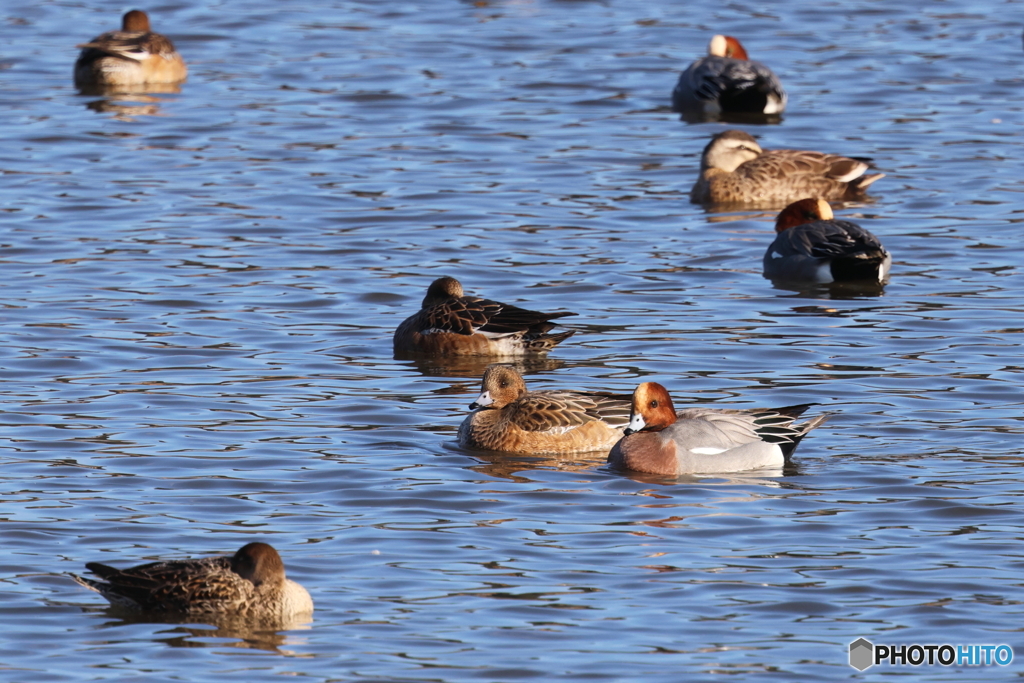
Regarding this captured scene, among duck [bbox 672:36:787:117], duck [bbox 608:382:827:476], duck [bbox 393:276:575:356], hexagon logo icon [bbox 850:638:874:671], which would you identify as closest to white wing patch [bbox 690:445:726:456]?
duck [bbox 608:382:827:476]

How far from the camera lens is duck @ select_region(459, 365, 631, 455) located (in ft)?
38.2

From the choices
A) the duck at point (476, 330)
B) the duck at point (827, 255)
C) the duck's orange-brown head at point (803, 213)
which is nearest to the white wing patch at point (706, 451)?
the duck at point (476, 330)

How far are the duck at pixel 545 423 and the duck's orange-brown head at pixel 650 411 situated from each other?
2.07ft

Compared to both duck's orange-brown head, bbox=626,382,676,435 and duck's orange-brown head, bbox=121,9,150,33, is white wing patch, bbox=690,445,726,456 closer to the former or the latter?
duck's orange-brown head, bbox=626,382,676,435

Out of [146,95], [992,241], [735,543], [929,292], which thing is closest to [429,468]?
[735,543]

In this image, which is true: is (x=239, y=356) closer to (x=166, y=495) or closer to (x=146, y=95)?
(x=166, y=495)

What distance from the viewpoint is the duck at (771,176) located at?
19375 millimetres

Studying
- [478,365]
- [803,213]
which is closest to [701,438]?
[478,365]

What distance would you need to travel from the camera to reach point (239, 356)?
13.8 m

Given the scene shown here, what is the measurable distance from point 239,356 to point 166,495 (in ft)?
11.1

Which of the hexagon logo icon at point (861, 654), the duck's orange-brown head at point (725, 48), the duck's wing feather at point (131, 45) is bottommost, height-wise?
the hexagon logo icon at point (861, 654)

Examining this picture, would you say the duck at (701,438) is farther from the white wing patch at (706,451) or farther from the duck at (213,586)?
the duck at (213,586)

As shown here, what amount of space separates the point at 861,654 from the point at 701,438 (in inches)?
113

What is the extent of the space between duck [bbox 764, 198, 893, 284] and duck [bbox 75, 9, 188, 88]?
10.7 metres
